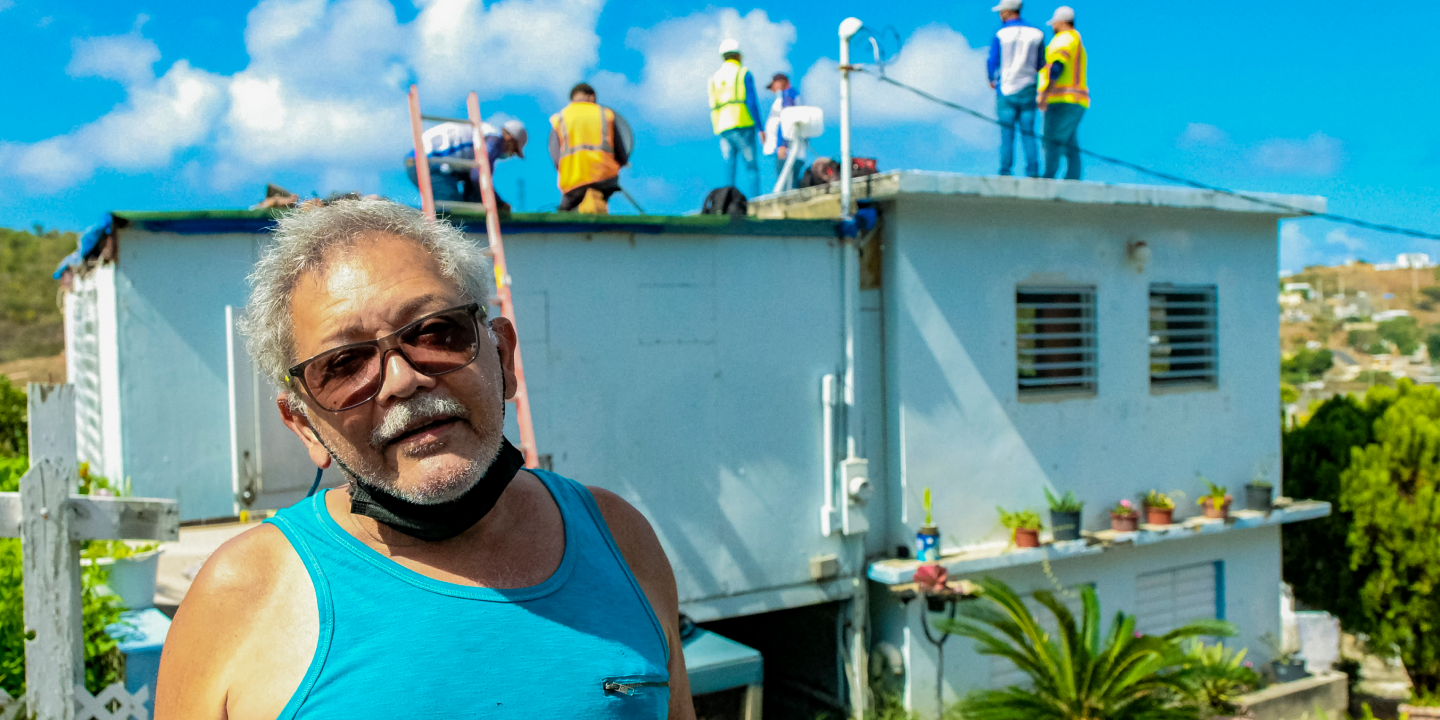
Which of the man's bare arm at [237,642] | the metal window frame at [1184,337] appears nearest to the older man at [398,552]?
the man's bare arm at [237,642]

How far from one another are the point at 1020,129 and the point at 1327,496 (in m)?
6.38

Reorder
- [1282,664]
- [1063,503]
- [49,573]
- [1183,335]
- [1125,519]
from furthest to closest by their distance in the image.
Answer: [1282,664] < [1183,335] < [1125,519] < [1063,503] < [49,573]

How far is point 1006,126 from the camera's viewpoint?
31.3 ft

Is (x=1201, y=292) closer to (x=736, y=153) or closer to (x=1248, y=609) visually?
(x=1248, y=609)

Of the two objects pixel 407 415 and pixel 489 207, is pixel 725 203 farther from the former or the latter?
pixel 407 415

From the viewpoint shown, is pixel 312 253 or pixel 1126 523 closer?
pixel 312 253

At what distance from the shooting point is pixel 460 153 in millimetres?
7219

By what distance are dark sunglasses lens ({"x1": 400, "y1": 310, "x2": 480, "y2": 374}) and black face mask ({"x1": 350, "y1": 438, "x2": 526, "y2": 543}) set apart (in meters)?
0.16

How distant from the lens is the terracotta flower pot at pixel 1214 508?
34.6 feet

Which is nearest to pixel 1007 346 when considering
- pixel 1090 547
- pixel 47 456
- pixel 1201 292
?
pixel 1090 547

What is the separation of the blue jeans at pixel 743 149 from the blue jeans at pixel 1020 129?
2320 mm

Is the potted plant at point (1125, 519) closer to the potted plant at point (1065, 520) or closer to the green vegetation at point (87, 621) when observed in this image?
the potted plant at point (1065, 520)

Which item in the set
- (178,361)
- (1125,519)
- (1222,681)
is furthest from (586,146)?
(1222,681)

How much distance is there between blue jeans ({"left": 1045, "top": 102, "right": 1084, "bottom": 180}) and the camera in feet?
31.8
